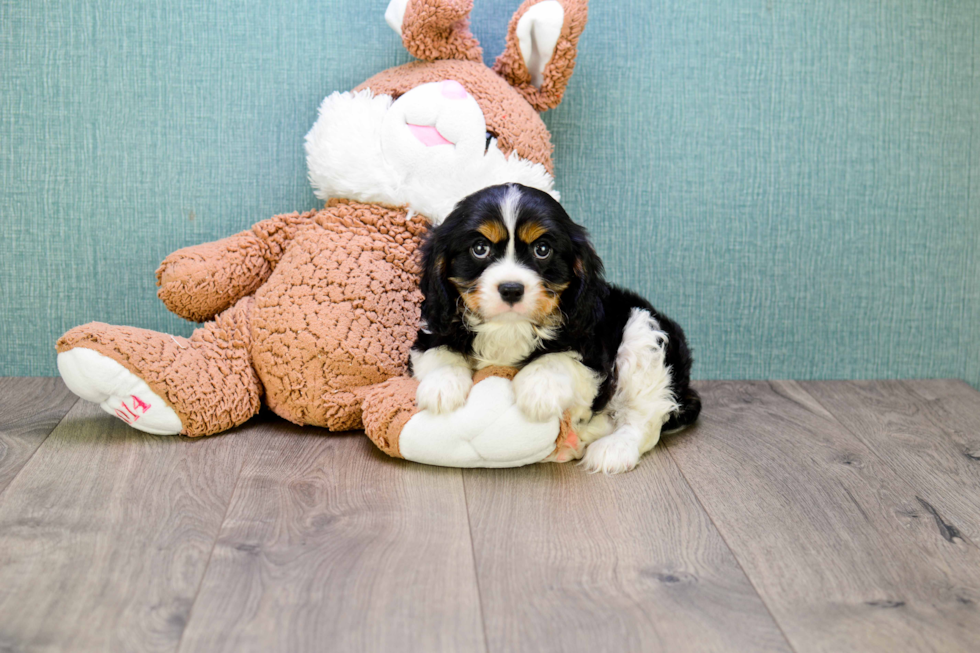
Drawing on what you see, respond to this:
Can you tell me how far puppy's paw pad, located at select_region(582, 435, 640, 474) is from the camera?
203 cm

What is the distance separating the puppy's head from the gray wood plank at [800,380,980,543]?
2.90 feet

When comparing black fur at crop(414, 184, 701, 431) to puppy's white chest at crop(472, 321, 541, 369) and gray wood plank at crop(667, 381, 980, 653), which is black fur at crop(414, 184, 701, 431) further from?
gray wood plank at crop(667, 381, 980, 653)

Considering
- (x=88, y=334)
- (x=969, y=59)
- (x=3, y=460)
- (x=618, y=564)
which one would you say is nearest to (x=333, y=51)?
(x=88, y=334)

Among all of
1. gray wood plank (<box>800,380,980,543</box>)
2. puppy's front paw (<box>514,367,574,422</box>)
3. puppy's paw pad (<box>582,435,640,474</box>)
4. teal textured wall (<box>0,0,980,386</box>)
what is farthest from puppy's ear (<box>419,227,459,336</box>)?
gray wood plank (<box>800,380,980,543</box>)

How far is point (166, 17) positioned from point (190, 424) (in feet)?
3.91

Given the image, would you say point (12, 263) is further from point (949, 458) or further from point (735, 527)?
point (949, 458)

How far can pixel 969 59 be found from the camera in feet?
8.70

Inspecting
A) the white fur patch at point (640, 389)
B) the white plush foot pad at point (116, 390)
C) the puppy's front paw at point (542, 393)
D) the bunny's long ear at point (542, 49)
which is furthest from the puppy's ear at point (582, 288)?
the white plush foot pad at point (116, 390)

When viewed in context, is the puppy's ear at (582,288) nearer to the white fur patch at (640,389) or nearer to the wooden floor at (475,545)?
the white fur patch at (640,389)

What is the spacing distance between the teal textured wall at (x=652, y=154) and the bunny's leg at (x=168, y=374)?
20.0 inches

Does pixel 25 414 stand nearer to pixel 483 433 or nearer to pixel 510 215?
pixel 483 433

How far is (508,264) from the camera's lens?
1813mm

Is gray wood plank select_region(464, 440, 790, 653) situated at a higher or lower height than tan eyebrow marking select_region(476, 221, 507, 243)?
lower

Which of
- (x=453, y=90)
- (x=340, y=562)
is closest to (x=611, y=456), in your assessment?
(x=340, y=562)
